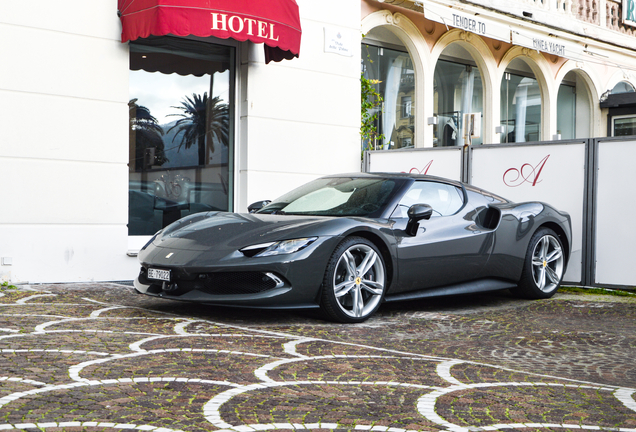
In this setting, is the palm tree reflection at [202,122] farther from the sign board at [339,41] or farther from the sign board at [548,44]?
the sign board at [548,44]

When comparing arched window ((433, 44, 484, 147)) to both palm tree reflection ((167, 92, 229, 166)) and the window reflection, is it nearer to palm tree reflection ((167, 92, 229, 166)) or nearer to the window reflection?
the window reflection

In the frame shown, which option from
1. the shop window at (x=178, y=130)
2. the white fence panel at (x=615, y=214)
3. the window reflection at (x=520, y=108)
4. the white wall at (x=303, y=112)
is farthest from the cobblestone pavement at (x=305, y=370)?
the window reflection at (x=520, y=108)

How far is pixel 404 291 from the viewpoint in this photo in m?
6.39

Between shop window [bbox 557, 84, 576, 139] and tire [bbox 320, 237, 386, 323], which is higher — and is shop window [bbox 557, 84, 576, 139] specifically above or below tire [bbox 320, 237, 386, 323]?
above

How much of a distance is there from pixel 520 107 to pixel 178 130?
10055 millimetres

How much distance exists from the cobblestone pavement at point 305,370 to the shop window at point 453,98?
9322 mm

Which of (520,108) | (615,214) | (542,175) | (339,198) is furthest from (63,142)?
(520,108)

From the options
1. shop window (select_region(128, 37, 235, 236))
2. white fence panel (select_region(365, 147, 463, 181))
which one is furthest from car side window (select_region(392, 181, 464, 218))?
shop window (select_region(128, 37, 235, 236))

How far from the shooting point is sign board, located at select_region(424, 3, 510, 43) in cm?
1314

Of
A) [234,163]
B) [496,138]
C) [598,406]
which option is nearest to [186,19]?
[234,163]

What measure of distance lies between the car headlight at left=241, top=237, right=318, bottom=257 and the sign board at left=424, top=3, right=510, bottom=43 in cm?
837

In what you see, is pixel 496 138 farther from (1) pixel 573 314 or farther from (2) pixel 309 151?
(1) pixel 573 314

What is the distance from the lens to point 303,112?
36.1ft

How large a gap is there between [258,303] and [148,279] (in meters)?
0.98
